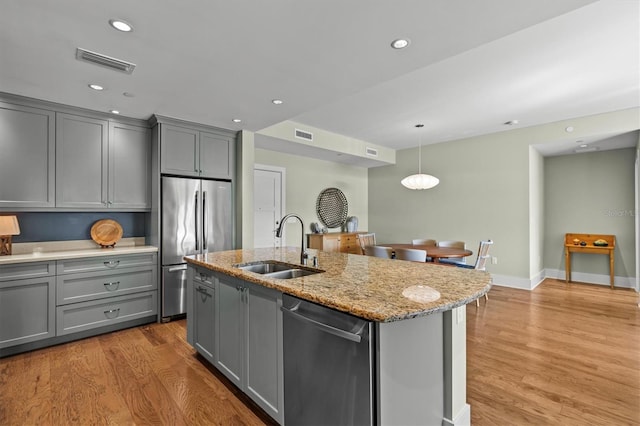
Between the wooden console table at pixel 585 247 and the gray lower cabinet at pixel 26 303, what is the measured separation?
25.2ft

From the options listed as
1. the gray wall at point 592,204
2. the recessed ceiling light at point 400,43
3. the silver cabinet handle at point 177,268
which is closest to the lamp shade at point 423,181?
the gray wall at point 592,204

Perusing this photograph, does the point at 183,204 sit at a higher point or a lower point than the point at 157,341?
higher

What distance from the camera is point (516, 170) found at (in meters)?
5.23

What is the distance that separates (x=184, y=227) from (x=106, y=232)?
92cm

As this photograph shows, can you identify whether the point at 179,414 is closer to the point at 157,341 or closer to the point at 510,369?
the point at 157,341

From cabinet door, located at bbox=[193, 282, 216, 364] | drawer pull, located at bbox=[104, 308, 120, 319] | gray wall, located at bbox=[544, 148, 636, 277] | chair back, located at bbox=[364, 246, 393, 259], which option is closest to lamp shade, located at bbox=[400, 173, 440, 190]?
chair back, located at bbox=[364, 246, 393, 259]

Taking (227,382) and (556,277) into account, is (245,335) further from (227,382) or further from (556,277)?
(556,277)

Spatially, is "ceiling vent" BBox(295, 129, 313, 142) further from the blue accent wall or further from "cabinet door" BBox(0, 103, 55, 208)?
→ "cabinet door" BBox(0, 103, 55, 208)

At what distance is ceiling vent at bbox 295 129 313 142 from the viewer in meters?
4.98

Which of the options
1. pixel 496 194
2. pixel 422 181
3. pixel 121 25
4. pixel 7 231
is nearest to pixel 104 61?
pixel 121 25

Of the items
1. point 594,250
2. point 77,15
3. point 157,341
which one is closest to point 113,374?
point 157,341

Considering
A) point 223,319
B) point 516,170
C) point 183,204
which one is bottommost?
point 223,319

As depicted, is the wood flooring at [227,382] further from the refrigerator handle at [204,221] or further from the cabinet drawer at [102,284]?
the refrigerator handle at [204,221]

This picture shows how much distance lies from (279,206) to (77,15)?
410 centimetres
